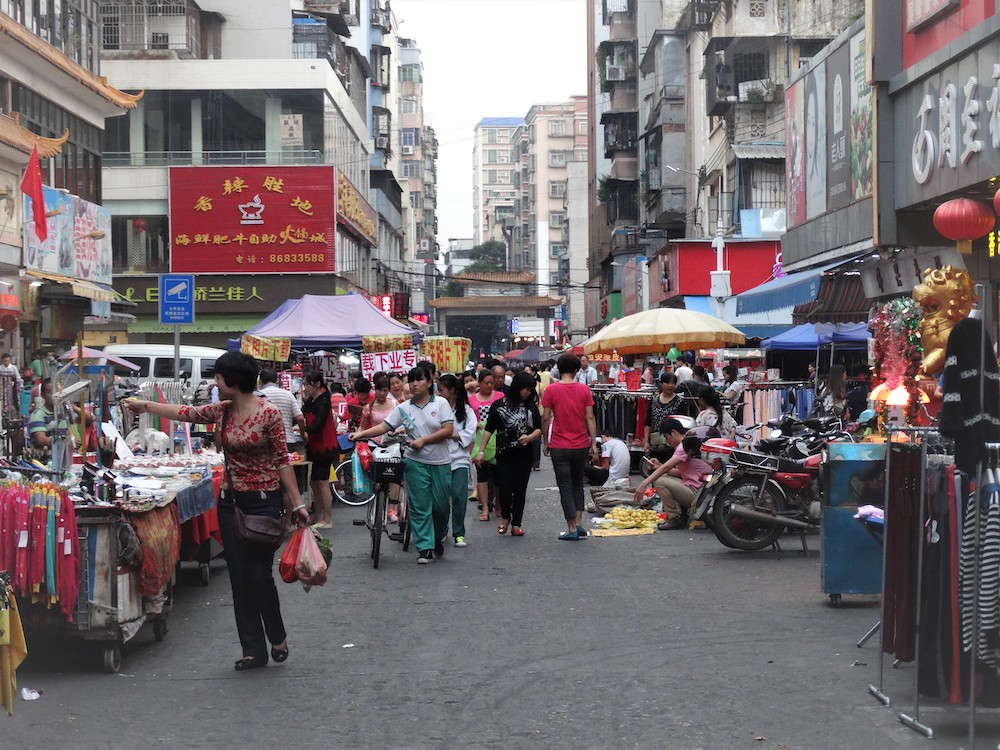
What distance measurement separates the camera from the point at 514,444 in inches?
541

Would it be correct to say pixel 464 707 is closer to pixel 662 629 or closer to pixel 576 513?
pixel 662 629

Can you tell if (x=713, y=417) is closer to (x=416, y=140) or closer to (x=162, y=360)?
(x=162, y=360)

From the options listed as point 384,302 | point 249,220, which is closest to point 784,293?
point 249,220

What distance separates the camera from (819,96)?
67.2ft

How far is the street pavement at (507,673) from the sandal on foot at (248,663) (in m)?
0.08

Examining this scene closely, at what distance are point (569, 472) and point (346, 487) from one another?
221 inches

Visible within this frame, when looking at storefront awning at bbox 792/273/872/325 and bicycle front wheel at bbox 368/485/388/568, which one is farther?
storefront awning at bbox 792/273/872/325

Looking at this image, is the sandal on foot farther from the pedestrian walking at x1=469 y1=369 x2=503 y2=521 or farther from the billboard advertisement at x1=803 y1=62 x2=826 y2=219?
the billboard advertisement at x1=803 y1=62 x2=826 y2=219

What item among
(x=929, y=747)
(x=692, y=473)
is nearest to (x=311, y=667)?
(x=929, y=747)

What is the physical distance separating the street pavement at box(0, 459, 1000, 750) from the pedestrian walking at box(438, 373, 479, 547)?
1.51 m

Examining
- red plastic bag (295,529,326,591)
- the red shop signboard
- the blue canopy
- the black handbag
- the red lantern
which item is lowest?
red plastic bag (295,529,326,591)

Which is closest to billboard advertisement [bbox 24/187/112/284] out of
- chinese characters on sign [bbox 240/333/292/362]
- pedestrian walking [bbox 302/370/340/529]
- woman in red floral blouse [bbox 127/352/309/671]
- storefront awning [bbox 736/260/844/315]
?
chinese characters on sign [bbox 240/333/292/362]

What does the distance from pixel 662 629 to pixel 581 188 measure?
96.7 m

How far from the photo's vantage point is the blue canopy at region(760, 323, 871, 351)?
61.8 feet
